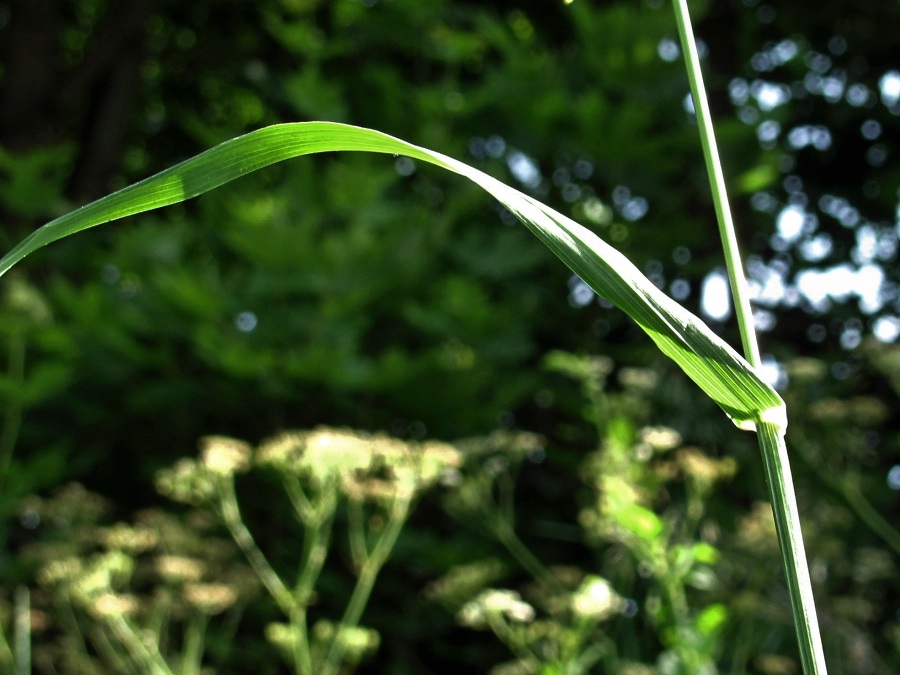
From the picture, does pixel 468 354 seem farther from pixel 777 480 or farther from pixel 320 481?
pixel 777 480

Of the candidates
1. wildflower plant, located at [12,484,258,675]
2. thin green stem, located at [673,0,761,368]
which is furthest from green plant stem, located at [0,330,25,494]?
thin green stem, located at [673,0,761,368]

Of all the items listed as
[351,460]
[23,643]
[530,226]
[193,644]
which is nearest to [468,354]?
[351,460]

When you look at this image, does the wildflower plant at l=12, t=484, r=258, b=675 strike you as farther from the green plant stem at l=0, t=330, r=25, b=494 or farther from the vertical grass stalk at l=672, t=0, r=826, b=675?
the vertical grass stalk at l=672, t=0, r=826, b=675

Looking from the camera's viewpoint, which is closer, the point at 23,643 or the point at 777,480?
the point at 777,480

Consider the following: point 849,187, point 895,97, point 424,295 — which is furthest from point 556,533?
point 895,97

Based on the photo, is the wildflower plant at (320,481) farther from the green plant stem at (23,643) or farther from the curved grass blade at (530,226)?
the curved grass blade at (530,226)

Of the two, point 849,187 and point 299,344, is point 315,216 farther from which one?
point 849,187

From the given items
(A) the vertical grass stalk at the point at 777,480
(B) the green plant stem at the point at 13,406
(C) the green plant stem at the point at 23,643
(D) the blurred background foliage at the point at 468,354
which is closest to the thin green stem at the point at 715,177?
(A) the vertical grass stalk at the point at 777,480
